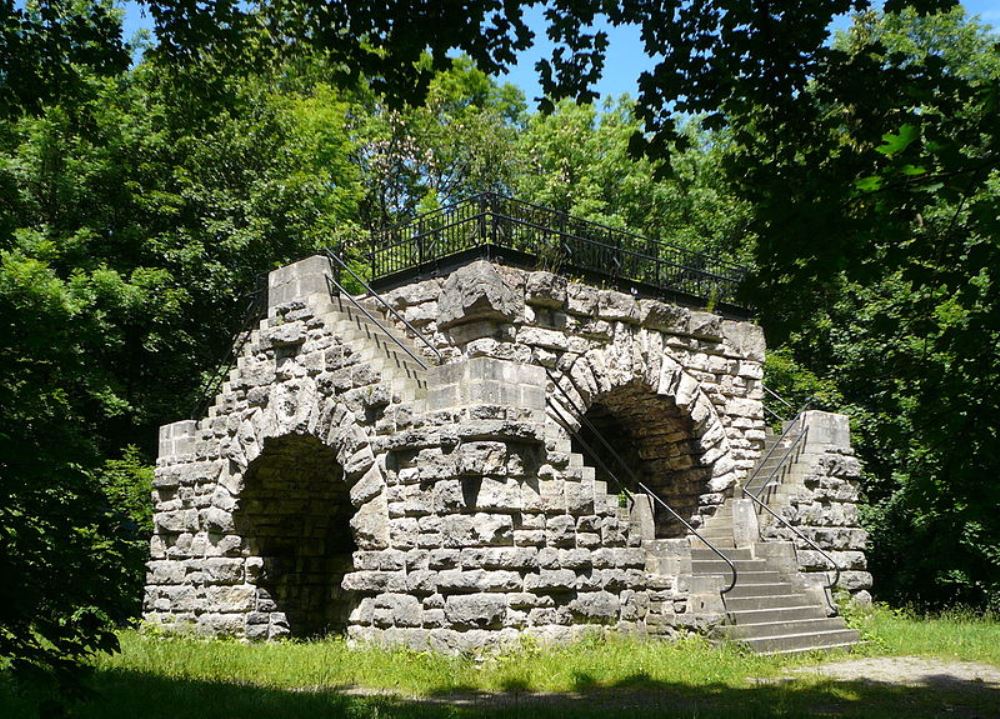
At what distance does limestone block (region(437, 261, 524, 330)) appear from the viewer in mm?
12078

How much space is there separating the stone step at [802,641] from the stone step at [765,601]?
0.51 m

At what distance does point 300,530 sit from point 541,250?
5.47m

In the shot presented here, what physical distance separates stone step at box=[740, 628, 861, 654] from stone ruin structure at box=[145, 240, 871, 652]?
0.03 metres

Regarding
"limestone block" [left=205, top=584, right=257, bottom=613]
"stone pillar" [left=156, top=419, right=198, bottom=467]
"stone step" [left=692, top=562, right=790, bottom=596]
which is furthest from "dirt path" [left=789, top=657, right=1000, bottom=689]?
"stone pillar" [left=156, top=419, right=198, bottom=467]

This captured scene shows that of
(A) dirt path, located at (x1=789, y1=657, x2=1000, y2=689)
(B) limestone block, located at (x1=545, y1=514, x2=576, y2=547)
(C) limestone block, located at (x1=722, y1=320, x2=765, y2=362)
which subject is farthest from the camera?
(C) limestone block, located at (x1=722, y1=320, x2=765, y2=362)

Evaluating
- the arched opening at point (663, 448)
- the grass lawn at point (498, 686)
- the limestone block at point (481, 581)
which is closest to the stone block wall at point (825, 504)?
the arched opening at point (663, 448)

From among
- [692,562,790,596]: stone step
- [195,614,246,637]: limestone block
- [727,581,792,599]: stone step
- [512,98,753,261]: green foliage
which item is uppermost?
[512,98,753,261]: green foliage

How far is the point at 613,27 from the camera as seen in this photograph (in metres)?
7.71

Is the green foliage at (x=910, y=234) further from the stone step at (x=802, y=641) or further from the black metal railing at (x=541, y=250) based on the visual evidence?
the black metal railing at (x=541, y=250)

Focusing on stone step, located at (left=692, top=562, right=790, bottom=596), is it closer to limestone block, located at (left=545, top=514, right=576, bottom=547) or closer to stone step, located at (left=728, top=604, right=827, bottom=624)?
stone step, located at (left=728, top=604, right=827, bottom=624)

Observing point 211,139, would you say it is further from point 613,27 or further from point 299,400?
point 613,27

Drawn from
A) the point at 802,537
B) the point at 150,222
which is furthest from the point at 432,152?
the point at 802,537

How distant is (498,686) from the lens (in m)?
9.25

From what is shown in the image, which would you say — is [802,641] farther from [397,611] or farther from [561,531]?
[397,611]
